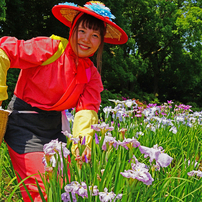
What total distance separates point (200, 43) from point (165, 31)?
10.2 feet

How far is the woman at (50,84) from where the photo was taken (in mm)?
1585

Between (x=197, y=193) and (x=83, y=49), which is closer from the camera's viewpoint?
(x=197, y=193)

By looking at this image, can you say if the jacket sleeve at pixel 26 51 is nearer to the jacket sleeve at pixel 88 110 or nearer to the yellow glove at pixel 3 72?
the yellow glove at pixel 3 72

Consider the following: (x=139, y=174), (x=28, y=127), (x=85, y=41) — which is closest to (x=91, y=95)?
(x=85, y=41)

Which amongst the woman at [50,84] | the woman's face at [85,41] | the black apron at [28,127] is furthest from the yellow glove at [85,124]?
the woman's face at [85,41]

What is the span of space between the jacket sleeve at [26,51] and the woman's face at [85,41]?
7.0 inches

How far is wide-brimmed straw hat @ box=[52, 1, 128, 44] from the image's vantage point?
5.66 ft

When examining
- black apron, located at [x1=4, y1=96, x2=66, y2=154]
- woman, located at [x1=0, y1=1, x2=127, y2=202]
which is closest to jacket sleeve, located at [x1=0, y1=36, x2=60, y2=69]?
woman, located at [x1=0, y1=1, x2=127, y2=202]

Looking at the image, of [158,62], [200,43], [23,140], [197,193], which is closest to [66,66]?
[23,140]

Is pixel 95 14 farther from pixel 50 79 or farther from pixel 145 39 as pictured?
pixel 145 39

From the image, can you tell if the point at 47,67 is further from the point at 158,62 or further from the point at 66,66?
the point at 158,62

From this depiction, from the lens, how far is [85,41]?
1769 mm

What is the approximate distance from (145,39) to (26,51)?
12.5 meters

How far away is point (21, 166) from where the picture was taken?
151 cm
